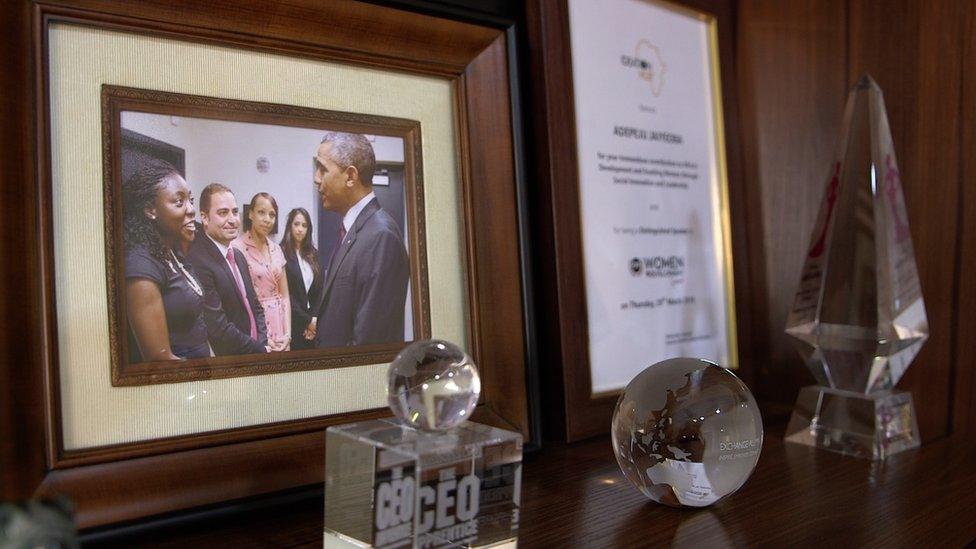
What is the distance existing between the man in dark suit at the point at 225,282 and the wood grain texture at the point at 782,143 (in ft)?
2.02

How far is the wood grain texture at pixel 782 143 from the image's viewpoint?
915 millimetres

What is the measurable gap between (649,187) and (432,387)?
46 centimetres

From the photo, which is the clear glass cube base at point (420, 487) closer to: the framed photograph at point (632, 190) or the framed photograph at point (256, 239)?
the framed photograph at point (256, 239)

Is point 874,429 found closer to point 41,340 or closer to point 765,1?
point 765,1

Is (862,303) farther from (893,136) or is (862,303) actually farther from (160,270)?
(160,270)

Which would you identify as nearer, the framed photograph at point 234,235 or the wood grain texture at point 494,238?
the framed photograph at point 234,235

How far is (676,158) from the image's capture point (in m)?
0.88

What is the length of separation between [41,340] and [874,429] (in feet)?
2.17

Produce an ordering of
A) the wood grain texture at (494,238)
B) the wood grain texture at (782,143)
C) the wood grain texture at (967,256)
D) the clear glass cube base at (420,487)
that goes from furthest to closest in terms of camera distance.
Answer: the wood grain texture at (782,143) < the wood grain texture at (967,256) < the wood grain texture at (494,238) < the clear glass cube base at (420,487)

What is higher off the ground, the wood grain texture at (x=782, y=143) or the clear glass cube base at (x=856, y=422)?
the wood grain texture at (x=782, y=143)

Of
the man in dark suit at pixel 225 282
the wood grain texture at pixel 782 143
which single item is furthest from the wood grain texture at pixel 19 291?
the wood grain texture at pixel 782 143

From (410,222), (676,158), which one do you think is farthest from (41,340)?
(676,158)

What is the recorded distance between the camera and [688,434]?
0.54 meters

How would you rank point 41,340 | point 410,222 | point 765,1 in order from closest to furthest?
point 41,340 < point 410,222 < point 765,1
